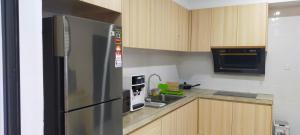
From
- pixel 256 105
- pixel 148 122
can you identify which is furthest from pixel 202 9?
pixel 148 122

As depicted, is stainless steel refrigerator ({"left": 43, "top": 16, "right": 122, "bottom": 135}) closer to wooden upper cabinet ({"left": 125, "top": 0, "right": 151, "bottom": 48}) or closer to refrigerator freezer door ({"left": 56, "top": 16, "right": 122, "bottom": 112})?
refrigerator freezer door ({"left": 56, "top": 16, "right": 122, "bottom": 112})

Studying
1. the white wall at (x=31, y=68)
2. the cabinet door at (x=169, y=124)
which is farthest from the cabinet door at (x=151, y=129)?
the white wall at (x=31, y=68)

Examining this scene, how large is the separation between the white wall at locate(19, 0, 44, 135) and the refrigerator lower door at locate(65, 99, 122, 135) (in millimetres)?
168

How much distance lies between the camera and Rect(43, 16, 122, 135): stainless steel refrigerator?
109 cm

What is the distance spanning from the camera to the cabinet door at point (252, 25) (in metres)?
2.91

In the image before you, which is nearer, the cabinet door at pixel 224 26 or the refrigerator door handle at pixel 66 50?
the refrigerator door handle at pixel 66 50

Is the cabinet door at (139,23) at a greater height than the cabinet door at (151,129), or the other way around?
the cabinet door at (139,23)

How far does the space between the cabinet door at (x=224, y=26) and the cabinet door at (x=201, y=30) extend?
0.26 ft

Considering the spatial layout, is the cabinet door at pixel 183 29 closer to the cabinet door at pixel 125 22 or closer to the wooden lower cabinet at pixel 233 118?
the wooden lower cabinet at pixel 233 118

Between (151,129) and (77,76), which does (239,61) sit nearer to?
(151,129)

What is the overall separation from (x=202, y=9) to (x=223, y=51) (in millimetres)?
743

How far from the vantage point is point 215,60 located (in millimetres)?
3475

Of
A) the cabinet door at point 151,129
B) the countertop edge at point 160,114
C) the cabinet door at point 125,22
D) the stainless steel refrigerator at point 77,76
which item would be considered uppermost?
the cabinet door at point 125,22

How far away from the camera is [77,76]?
1146 mm
